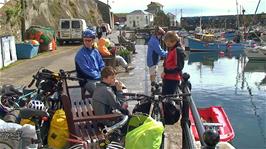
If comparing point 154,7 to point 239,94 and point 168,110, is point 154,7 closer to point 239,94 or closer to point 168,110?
point 239,94

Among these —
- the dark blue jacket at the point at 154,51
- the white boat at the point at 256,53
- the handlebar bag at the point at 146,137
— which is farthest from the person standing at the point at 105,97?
the white boat at the point at 256,53

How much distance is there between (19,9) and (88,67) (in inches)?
783

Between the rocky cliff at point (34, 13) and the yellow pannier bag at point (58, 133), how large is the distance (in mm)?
16852

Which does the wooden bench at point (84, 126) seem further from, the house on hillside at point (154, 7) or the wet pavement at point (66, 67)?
→ the house on hillside at point (154, 7)

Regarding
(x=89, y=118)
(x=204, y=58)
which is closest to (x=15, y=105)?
(x=89, y=118)

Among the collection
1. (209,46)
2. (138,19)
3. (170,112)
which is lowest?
(209,46)

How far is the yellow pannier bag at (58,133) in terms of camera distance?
519 cm

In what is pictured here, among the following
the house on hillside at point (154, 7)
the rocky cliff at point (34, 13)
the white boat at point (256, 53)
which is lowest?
the white boat at point (256, 53)

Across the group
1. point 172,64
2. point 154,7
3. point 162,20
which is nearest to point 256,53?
point 172,64

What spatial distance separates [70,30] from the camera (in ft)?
103

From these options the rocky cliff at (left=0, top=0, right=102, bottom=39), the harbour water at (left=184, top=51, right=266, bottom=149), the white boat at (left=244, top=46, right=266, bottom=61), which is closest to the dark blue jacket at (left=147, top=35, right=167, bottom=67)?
the harbour water at (left=184, top=51, right=266, bottom=149)

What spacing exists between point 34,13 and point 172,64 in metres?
26.6

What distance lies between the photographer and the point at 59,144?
17.1ft

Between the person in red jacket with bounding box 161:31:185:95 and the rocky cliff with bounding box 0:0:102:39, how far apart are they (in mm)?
15728
